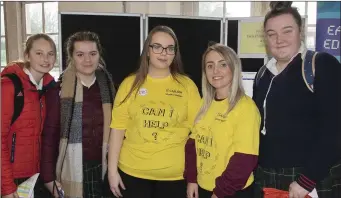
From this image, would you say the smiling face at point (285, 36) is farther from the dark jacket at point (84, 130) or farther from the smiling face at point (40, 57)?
the smiling face at point (40, 57)

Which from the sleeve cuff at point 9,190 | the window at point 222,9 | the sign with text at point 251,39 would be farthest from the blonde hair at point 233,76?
the window at point 222,9

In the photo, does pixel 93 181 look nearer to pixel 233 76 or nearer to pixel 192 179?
pixel 192 179

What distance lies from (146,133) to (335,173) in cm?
89

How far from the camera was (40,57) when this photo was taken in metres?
1.84

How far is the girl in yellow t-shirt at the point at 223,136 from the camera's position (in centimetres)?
148

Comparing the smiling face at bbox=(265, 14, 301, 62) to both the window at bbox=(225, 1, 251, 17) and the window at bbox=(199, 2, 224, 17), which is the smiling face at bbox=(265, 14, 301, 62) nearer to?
the window at bbox=(225, 1, 251, 17)

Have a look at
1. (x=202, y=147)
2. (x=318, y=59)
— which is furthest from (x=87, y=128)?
(x=318, y=59)

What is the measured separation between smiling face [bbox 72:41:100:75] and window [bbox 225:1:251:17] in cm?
311

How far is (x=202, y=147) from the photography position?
1.61 meters

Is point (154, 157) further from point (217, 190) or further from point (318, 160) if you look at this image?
point (318, 160)

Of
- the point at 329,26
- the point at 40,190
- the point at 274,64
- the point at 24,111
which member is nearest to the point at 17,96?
the point at 24,111

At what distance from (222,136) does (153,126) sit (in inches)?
14.6

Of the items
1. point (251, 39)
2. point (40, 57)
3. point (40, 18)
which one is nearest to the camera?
point (40, 57)

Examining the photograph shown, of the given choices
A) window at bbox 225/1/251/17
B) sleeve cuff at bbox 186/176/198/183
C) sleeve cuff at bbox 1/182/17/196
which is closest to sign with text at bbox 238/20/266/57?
sleeve cuff at bbox 186/176/198/183
